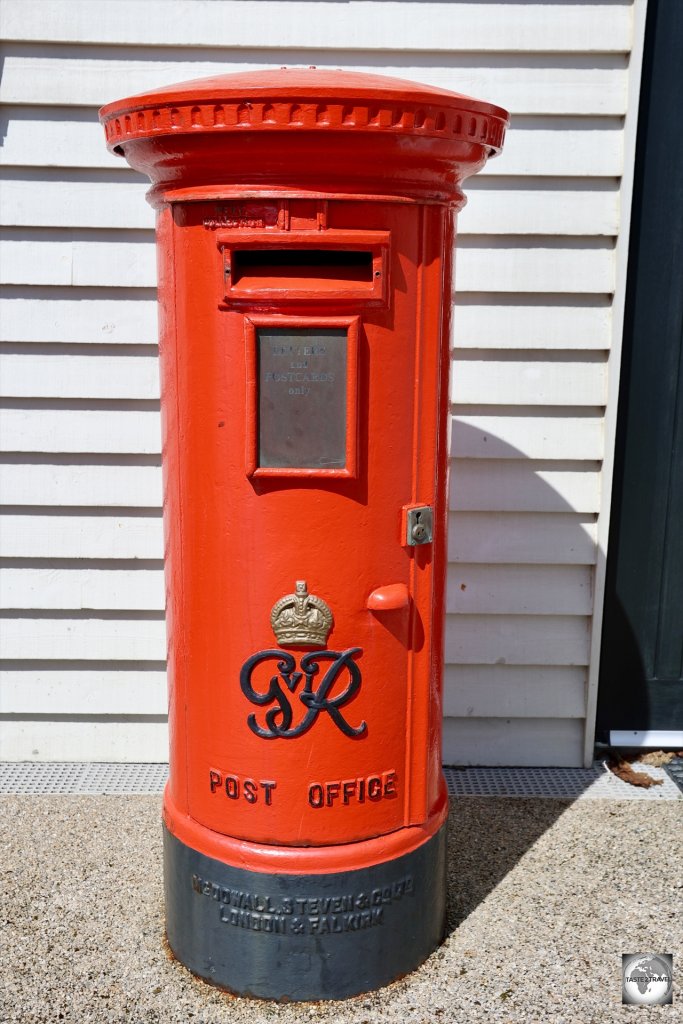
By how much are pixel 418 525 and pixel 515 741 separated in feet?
6.51

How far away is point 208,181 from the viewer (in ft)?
8.02

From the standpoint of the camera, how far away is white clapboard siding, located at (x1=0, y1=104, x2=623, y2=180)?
3814mm

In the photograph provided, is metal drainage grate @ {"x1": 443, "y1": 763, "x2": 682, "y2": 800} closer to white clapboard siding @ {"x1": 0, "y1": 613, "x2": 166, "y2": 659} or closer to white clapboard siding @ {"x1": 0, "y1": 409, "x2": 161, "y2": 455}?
white clapboard siding @ {"x1": 0, "y1": 613, "x2": 166, "y2": 659}

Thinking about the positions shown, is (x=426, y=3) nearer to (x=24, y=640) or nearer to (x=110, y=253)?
(x=110, y=253)

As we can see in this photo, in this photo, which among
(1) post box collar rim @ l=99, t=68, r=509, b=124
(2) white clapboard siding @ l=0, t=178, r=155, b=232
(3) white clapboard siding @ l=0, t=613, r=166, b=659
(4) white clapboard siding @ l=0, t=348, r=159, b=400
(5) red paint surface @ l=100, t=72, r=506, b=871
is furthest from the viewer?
(3) white clapboard siding @ l=0, t=613, r=166, b=659

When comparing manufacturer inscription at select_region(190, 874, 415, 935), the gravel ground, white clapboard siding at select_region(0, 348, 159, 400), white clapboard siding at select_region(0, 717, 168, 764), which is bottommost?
the gravel ground

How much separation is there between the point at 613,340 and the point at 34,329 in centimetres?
228

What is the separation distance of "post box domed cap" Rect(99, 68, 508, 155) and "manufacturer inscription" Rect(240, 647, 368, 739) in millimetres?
1292

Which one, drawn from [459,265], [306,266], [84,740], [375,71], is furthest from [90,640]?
[375,71]

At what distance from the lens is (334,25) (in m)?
3.73

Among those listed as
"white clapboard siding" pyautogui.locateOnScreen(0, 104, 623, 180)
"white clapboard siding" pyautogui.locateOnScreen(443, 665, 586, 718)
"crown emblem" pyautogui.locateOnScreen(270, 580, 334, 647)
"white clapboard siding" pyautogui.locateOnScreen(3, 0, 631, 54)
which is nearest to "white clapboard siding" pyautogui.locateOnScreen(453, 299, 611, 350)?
"white clapboard siding" pyautogui.locateOnScreen(0, 104, 623, 180)

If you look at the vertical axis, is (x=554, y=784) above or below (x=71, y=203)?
below

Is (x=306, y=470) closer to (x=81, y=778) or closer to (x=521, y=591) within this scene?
(x=521, y=591)

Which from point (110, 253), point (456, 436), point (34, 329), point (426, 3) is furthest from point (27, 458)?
point (426, 3)
